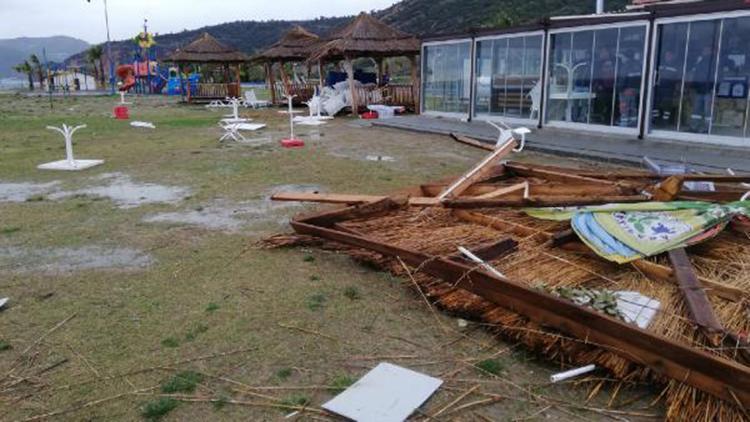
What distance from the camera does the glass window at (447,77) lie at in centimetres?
1670

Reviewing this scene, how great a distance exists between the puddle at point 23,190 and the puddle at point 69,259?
2.59 m

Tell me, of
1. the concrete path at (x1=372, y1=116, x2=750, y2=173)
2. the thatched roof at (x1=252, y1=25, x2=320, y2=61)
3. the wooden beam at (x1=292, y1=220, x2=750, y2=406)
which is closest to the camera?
the wooden beam at (x1=292, y1=220, x2=750, y2=406)

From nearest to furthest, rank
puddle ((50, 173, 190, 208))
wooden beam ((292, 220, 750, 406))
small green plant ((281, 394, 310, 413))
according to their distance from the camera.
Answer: wooden beam ((292, 220, 750, 406)) → small green plant ((281, 394, 310, 413)) → puddle ((50, 173, 190, 208))

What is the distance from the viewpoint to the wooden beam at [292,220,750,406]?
244cm

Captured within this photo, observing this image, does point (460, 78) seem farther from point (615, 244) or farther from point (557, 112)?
point (615, 244)

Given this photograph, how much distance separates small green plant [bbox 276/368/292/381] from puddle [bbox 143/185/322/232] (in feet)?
9.52

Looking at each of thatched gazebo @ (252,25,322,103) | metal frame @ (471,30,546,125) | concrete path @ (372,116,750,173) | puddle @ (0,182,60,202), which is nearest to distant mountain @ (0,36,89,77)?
thatched gazebo @ (252,25,322,103)

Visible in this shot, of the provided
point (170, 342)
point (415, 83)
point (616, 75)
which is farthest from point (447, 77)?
point (170, 342)

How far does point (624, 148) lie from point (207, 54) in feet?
71.5

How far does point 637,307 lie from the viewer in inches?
125

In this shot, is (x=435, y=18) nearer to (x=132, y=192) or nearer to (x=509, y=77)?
(x=509, y=77)

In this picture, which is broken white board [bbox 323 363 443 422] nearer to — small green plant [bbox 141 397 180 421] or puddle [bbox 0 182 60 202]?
small green plant [bbox 141 397 180 421]

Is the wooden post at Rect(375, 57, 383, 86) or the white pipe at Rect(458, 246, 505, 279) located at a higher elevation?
the wooden post at Rect(375, 57, 383, 86)

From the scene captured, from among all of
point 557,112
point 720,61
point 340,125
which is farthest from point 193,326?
point 340,125
